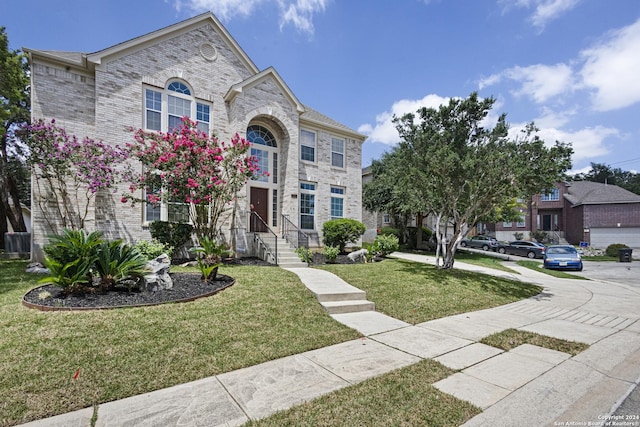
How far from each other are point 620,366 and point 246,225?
1157 centimetres

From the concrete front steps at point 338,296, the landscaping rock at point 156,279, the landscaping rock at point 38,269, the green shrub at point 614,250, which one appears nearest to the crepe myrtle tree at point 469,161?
the concrete front steps at point 338,296

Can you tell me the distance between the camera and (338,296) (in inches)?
260

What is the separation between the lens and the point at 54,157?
30.4ft

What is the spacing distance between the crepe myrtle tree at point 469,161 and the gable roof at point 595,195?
30202 mm

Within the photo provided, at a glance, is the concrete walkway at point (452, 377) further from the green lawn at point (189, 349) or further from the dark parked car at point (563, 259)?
the dark parked car at point (563, 259)

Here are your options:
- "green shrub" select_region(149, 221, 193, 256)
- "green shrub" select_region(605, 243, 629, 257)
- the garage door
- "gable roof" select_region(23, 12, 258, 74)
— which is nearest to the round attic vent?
"gable roof" select_region(23, 12, 258, 74)

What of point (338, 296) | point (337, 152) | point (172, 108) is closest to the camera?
point (338, 296)

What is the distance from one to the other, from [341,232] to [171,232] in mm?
7295

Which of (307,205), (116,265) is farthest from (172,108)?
(116,265)

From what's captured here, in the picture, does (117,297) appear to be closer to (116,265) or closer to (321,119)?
(116,265)

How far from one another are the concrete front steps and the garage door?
34.2 meters

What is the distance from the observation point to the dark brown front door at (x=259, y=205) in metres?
13.5

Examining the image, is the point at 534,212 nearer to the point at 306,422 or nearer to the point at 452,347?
the point at 452,347

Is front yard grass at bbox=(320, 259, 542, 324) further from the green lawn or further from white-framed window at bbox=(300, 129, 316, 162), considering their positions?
white-framed window at bbox=(300, 129, 316, 162)
